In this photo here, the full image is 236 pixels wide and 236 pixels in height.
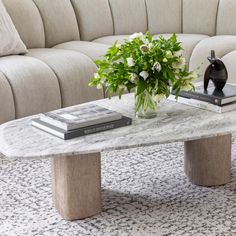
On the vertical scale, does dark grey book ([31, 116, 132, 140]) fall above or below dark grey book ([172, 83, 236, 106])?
below

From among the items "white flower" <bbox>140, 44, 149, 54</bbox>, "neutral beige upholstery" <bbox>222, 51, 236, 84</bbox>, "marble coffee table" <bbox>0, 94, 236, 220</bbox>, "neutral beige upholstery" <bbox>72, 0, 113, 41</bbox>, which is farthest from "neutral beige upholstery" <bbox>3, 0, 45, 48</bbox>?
"white flower" <bbox>140, 44, 149, 54</bbox>

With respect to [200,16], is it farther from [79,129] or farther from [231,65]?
[79,129]

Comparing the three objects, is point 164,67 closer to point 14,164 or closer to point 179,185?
point 179,185

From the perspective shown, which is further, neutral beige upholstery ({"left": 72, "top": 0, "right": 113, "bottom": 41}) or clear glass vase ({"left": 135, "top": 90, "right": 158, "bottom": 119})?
neutral beige upholstery ({"left": 72, "top": 0, "right": 113, "bottom": 41})

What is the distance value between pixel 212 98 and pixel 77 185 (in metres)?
0.72

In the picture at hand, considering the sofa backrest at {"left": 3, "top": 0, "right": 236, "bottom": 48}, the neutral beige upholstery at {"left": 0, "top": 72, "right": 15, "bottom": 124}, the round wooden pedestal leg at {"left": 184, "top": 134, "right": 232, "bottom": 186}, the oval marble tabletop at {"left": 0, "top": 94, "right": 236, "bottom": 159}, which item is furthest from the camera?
the sofa backrest at {"left": 3, "top": 0, "right": 236, "bottom": 48}

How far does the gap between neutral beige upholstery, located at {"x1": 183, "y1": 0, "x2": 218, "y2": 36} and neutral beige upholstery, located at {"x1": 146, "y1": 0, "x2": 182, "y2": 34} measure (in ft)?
0.19

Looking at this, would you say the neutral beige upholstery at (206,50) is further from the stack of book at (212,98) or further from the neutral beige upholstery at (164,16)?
the stack of book at (212,98)

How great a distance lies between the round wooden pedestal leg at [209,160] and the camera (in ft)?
8.52

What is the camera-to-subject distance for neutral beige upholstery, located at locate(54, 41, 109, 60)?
3773mm

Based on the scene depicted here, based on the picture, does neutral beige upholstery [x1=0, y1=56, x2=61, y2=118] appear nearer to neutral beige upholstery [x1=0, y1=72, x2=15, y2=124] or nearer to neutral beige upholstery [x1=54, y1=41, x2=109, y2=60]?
neutral beige upholstery [x1=0, y1=72, x2=15, y2=124]

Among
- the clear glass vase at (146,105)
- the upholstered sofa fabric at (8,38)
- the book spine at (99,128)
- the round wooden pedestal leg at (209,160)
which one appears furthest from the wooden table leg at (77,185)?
the upholstered sofa fabric at (8,38)

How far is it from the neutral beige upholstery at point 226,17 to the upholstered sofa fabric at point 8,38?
5.27ft

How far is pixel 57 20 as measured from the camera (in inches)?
163
